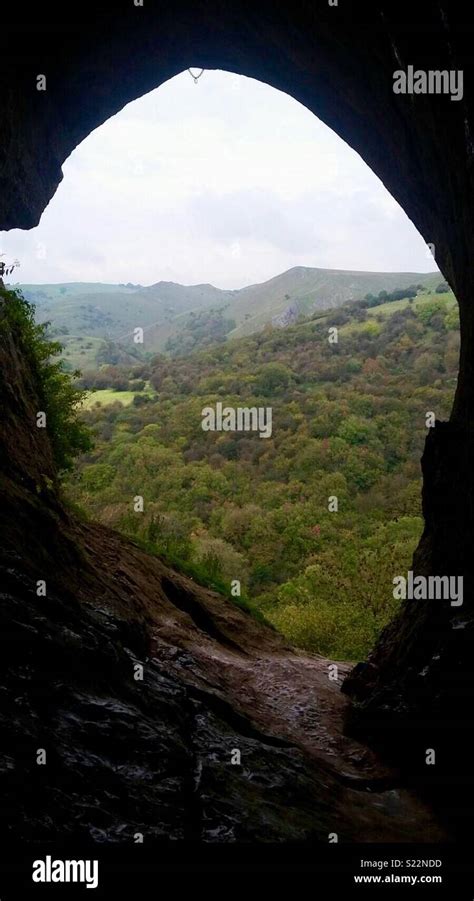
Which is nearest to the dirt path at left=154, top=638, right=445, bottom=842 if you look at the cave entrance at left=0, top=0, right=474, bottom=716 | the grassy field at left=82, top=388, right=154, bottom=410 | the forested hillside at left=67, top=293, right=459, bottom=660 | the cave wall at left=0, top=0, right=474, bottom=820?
the cave wall at left=0, top=0, right=474, bottom=820

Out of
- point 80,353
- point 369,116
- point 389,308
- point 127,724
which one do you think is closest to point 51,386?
point 369,116

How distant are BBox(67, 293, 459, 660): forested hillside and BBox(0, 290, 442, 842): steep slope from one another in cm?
791

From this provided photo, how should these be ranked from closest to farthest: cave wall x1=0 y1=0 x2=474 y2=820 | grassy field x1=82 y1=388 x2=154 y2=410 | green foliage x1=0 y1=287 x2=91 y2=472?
cave wall x1=0 y1=0 x2=474 y2=820
green foliage x1=0 y1=287 x2=91 y2=472
grassy field x1=82 y1=388 x2=154 y2=410

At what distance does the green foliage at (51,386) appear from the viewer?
42.1ft

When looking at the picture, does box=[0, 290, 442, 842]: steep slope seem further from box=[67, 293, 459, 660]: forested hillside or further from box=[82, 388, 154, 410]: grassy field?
box=[82, 388, 154, 410]: grassy field

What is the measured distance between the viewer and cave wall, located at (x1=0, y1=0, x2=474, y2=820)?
23.9ft

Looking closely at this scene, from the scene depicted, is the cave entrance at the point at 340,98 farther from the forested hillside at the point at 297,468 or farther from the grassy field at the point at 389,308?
the grassy field at the point at 389,308

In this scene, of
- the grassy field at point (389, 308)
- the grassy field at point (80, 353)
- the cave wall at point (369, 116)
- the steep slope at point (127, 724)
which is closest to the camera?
the steep slope at point (127, 724)

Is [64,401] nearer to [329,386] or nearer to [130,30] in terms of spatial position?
[130,30]

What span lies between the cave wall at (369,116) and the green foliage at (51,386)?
88.2 inches

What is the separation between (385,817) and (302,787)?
3.75 ft

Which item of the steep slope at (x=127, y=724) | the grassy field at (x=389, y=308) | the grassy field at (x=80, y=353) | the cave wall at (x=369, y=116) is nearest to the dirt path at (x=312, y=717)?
the steep slope at (x=127, y=724)

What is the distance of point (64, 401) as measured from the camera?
15758mm

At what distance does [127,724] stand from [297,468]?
6661cm
